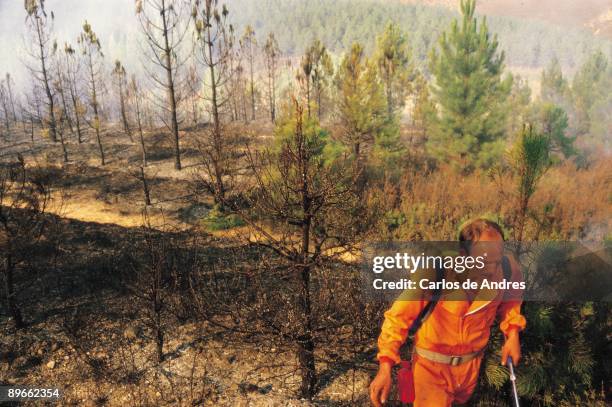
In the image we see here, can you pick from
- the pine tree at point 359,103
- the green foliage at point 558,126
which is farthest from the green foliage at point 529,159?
the green foliage at point 558,126

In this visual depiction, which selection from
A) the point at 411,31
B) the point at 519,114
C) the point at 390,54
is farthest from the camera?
the point at 411,31

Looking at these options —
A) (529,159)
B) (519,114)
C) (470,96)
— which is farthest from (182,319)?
(519,114)

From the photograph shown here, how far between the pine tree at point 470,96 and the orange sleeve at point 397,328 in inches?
650

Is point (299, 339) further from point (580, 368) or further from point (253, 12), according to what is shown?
point (253, 12)

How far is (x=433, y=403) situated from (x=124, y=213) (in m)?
14.5

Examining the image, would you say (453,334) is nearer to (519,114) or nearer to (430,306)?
(430,306)

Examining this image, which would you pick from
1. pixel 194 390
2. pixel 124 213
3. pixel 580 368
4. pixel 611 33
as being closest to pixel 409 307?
pixel 580 368

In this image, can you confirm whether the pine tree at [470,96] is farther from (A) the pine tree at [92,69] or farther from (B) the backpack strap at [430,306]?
(A) the pine tree at [92,69]

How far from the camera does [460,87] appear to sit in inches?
687

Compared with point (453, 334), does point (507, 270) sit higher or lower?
higher

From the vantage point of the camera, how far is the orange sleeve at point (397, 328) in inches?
91.5

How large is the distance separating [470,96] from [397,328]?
17450 millimetres

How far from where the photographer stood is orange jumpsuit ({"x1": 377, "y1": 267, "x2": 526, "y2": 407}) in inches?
92.5

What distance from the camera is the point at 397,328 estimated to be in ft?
7.67
